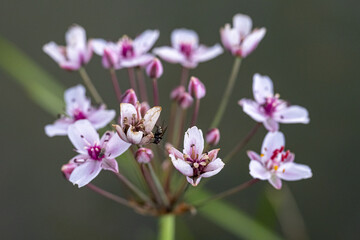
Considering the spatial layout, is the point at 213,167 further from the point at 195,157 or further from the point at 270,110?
the point at 270,110

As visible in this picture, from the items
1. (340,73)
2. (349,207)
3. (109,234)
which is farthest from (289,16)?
(109,234)

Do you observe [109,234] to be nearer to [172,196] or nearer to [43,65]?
[43,65]

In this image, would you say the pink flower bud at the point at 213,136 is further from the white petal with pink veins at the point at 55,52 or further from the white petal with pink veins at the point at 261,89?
the white petal with pink veins at the point at 55,52

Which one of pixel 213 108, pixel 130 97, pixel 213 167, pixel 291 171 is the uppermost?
pixel 130 97

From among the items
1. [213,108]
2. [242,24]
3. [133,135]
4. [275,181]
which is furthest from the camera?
[213,108]

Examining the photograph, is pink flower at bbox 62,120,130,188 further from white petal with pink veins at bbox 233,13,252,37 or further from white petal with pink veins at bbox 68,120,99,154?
white petal with pink veins at bbox 233,13,252,37

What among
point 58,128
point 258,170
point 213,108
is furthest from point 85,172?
point 213,108

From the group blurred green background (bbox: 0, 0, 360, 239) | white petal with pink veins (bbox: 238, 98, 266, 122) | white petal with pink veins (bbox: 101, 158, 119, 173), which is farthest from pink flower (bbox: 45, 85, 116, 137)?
blurred green background (bbox: 0, 0, 360, 239)
